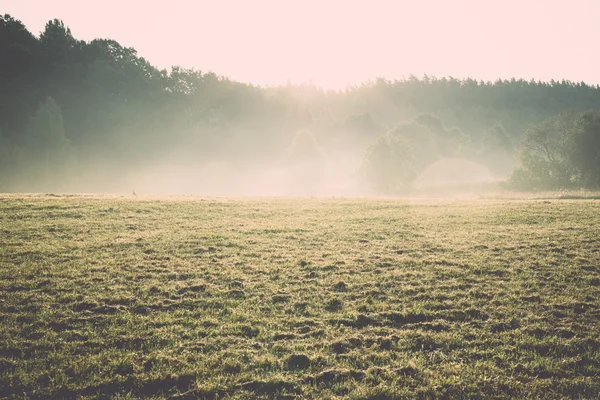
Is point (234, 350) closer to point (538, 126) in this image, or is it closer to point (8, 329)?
point (8, 329)

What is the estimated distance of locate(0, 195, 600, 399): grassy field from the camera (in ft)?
18.5

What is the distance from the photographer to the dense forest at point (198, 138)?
65625mm

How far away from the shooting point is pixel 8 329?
7016 mm

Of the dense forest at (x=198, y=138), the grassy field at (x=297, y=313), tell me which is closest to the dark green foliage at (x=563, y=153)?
the dense forest at (x=198, y=138)

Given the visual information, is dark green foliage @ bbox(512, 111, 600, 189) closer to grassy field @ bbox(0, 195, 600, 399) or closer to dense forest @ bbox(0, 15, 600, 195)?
dense forest @ bbox(0, 15, 600, 195)

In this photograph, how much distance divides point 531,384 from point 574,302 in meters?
4.15

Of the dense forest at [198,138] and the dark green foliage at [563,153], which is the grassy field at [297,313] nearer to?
the dark green foliage at [563,153]

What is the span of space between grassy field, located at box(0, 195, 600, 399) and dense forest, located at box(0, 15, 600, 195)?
187 feet

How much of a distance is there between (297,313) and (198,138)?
113 metres

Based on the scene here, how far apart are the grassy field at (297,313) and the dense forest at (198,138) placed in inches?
2247

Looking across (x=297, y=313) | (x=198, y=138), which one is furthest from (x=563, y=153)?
(x=198, y=138)

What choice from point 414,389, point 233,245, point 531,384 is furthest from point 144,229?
point 531,384

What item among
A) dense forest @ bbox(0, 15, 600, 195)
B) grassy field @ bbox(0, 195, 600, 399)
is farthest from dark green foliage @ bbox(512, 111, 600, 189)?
grassy field @ bbox(0, 195, 600, 399)

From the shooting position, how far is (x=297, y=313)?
8.02 metres
